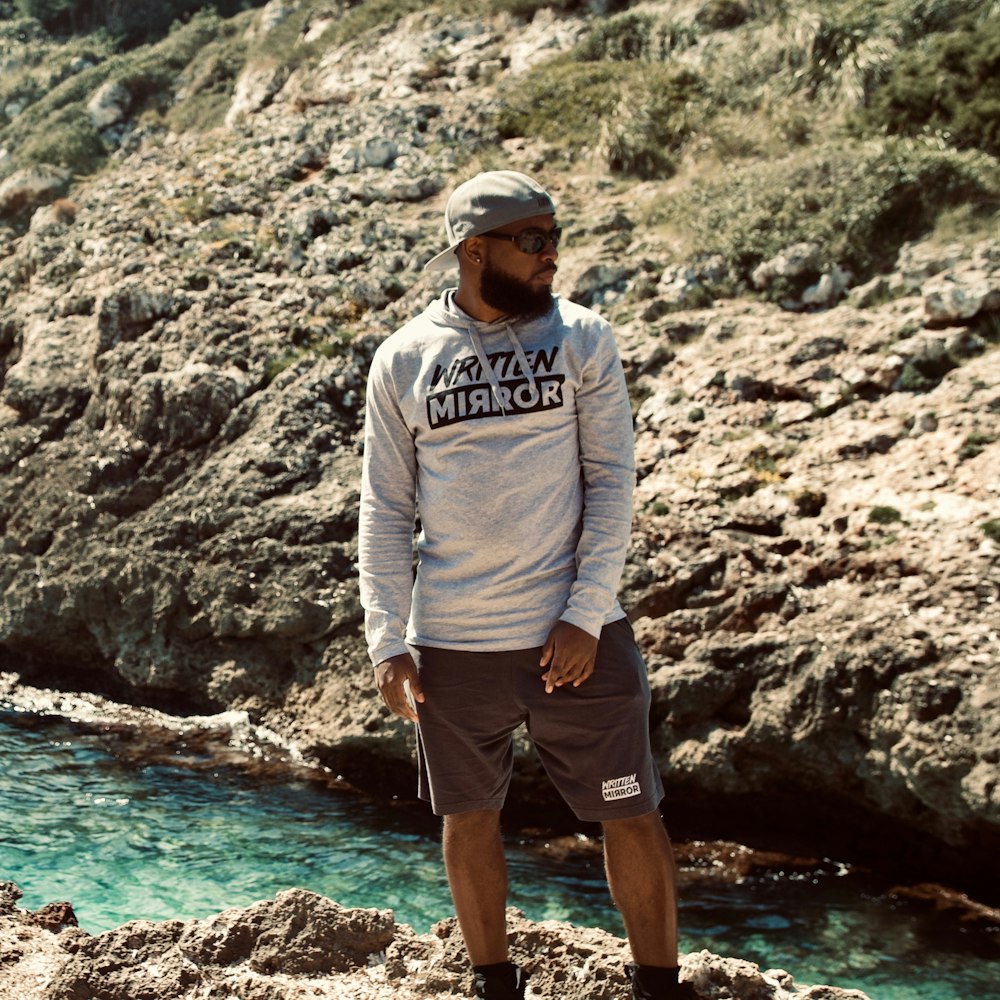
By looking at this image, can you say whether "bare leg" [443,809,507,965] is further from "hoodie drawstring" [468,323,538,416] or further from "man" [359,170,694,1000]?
"hoodie drawstring" [468,323,538,416]

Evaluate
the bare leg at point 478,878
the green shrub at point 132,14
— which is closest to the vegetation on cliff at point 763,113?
the bare leg at point 478,878

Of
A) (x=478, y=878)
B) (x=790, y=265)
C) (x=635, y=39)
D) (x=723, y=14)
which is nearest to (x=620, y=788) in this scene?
(x=478, y=878)

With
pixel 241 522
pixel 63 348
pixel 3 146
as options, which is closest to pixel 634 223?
pixel 241 522

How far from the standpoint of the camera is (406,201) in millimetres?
11328

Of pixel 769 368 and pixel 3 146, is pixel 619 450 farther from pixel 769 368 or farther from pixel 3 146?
pixel 3 146

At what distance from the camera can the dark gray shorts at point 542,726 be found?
2.59 meters

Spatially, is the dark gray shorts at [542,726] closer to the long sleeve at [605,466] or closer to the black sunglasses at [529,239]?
the long sleeve at [605,466]

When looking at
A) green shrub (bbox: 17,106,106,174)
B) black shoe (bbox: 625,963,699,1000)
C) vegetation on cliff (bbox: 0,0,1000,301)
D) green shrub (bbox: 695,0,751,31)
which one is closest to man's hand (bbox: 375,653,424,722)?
black shoe (bbox: 625,963,699,1000)

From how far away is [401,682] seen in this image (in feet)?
8.81

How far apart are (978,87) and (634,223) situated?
3.18 meters

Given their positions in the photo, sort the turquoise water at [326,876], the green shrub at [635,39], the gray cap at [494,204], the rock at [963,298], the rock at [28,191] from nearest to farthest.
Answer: the gray cap at [494,204], the turquoise water at [326,876], the rock at [963,298], the green shrub at [635,39], the rock at [28,191]

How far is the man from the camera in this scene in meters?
2.61

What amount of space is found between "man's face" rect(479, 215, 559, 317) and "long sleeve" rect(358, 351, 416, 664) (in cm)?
34

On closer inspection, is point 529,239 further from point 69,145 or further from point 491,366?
point 69,145
